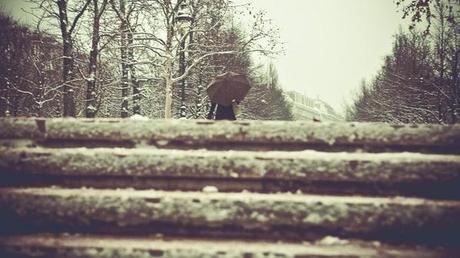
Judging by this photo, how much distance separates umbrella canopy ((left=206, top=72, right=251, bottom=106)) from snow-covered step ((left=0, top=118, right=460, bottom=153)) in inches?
129

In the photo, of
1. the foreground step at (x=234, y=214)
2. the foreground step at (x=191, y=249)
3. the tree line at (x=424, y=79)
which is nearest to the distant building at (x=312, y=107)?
the tree line at (x=424, y=79)

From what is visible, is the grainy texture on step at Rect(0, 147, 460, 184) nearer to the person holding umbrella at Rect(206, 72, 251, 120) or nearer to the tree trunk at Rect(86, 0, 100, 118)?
the person holding umbrella at Rect(206, 72, 251, 120)

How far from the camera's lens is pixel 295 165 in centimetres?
289

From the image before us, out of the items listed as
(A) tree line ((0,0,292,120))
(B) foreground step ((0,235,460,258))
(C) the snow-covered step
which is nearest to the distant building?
(A) tree line ((0,0,292,120))

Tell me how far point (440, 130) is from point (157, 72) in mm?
15379

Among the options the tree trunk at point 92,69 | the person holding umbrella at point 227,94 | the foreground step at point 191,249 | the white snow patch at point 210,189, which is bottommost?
the foreground step at point 191,249

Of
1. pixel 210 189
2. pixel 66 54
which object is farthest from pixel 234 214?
pixel 66 54

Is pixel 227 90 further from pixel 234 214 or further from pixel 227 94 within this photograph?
pixel 234 214

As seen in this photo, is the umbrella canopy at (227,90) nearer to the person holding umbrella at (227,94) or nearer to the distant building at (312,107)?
the person holding umbrella at (227,94)

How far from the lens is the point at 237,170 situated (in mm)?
2920

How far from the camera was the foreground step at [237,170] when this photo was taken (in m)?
2.84

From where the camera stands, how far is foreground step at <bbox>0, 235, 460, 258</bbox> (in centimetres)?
259

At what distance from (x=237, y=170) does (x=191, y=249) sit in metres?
0.73

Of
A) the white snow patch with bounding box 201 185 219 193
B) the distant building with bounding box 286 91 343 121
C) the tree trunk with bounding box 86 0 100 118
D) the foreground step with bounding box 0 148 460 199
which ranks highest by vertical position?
the distant building with bounding box 286 91 343 121
